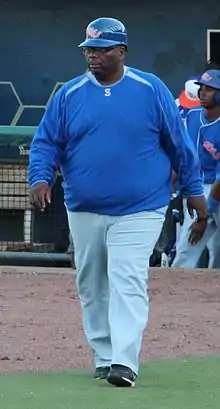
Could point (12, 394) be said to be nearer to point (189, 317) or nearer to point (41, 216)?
point (189, 317)

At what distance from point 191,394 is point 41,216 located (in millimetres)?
5780

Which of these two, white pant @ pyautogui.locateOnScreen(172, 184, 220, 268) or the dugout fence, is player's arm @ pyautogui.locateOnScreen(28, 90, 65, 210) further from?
the dugout fence

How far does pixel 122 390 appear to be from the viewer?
6.27m

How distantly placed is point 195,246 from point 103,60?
4.87m

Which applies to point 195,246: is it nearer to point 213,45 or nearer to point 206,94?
point 206,94

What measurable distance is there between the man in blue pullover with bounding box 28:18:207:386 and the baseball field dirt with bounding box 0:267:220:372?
0.95 metres

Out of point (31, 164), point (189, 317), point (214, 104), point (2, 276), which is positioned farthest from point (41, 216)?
point (31, 164)

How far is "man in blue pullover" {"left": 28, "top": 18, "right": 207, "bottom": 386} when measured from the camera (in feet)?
20.9

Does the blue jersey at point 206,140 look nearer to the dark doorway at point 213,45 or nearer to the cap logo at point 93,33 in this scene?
the dark doorway at point 213,45

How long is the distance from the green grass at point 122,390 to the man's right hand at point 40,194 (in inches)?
36.6

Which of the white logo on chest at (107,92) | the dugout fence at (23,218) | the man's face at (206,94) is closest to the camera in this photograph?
the white logo on chest at (107,92)

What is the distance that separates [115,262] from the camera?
6395 millimetres

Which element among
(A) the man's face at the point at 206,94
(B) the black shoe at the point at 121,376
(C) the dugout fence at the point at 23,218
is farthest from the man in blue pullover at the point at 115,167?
(C) the dugout fence at the point at 23,218

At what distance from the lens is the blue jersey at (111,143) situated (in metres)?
6.38
